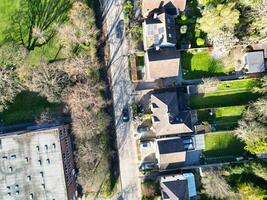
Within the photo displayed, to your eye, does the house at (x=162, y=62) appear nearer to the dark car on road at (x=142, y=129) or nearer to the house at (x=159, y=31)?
the house at (x=159, y=31)

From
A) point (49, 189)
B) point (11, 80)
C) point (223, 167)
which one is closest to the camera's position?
point (49, 189)

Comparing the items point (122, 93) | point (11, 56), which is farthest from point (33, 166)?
point (122, 93)

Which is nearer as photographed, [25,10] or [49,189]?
[49,189]

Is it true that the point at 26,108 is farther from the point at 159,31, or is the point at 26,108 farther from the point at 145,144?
the point at 159,31

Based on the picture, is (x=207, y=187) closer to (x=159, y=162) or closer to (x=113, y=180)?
(x=159, y=162)

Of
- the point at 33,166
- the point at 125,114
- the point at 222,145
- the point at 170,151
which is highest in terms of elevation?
the point at 125,114

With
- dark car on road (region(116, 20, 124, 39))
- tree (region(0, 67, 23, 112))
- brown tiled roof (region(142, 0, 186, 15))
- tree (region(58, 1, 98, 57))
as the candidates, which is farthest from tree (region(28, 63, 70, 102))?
brown tiled roof (region(142, 0, 186, 15))

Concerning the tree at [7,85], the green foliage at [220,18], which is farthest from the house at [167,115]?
the tree at [7,85]

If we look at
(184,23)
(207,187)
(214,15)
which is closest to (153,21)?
(184,23)
